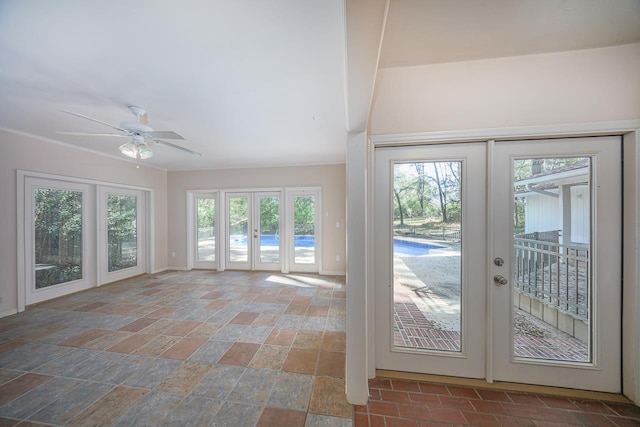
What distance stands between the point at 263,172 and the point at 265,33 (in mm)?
3950

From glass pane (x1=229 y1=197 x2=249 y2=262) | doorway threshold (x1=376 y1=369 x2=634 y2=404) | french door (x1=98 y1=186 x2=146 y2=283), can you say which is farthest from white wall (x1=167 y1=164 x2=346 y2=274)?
doorway threshold (x1=376 y1=369 x2=634 y2=404)

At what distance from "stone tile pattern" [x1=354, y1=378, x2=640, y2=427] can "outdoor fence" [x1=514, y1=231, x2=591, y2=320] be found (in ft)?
2.07

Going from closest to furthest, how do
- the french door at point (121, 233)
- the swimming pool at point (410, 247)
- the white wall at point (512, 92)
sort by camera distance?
the white wall at point (512, 92) < the swimming pool at point (410, 247) < the french door at point (121, 233)

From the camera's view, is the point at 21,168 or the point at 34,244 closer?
the point at 21,168

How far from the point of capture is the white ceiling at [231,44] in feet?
4.18

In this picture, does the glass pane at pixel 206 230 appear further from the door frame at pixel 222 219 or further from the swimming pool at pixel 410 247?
the swimming pool at pixel 410 247

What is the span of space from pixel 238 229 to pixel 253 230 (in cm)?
41

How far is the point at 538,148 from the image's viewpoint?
174 centimetres

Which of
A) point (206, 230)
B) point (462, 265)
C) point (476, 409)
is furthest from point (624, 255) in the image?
point (206, 230)

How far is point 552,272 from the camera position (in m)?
1.81

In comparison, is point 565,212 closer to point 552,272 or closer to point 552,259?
point 552,259

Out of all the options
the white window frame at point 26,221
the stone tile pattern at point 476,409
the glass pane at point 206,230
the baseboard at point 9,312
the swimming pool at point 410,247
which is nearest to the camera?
the stone tile pattern at point 476,409

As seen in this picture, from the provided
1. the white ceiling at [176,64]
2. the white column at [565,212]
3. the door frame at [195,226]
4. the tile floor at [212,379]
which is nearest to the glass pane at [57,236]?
the tile floor at [212,379]

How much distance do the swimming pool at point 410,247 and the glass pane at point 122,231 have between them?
5.45 meters
